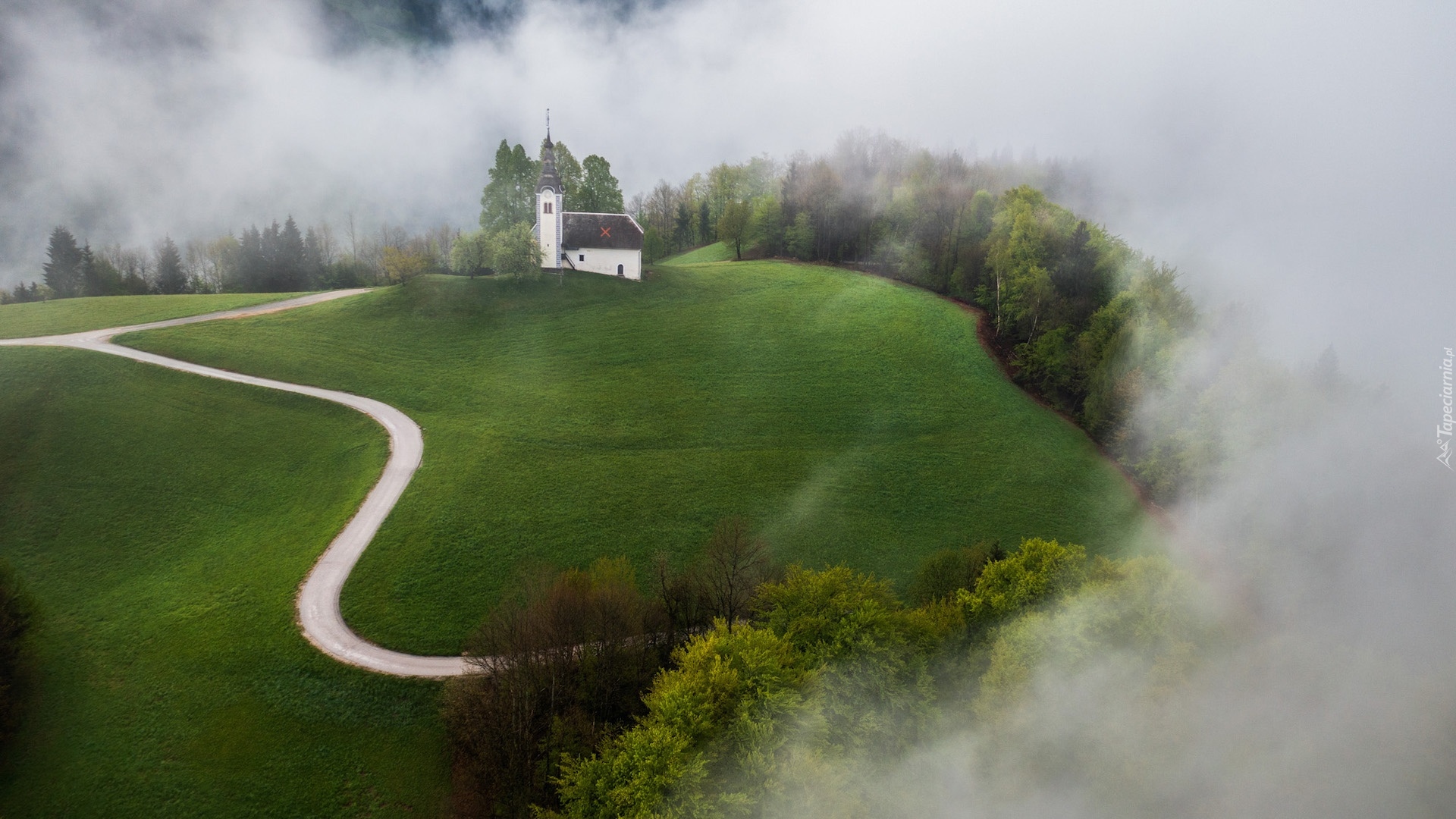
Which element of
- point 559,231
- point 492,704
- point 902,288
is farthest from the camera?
point 902,288

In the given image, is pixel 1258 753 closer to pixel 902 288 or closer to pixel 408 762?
pixel 408 762

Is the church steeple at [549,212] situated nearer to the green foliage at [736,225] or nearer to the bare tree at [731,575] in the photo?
the green foliage at [736,225]

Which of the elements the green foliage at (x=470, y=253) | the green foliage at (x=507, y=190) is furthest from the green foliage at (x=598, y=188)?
the green foliage at (x=470, y=253)

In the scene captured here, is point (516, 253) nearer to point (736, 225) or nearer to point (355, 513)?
point (355, 513)

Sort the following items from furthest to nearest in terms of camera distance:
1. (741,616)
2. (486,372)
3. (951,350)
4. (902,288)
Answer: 1. (902,288)
2. (951,350)
3. (486,372)
4. (741,616)

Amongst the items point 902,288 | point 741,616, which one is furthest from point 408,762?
point 902,288

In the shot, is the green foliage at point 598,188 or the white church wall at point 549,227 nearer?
the white church wall at point 549,227

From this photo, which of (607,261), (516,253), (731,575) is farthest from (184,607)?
(607,261)
